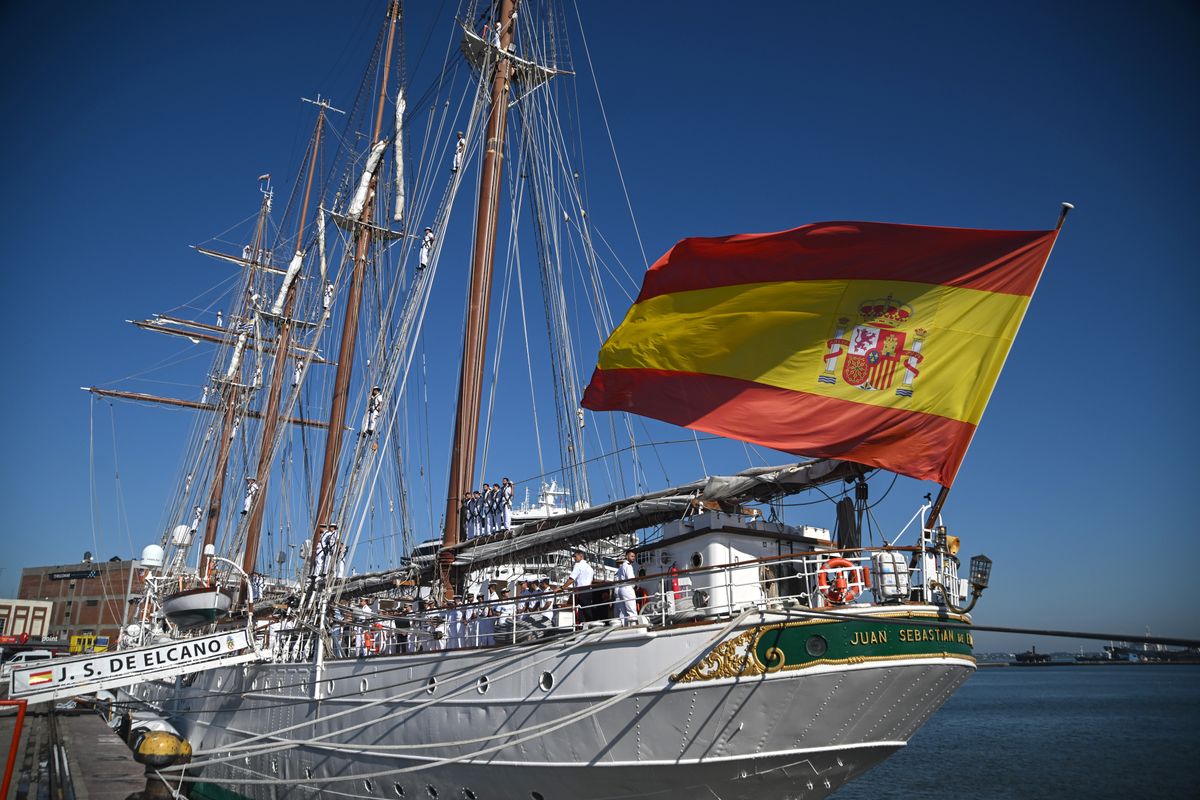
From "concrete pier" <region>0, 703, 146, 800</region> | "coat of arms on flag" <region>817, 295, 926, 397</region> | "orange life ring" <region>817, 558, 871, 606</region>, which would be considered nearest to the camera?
"orange life ring" <region>817, 558, 871, 606</region>

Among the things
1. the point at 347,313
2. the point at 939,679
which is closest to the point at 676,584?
the point at 939,679

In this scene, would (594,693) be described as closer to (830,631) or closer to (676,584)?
(676,584)

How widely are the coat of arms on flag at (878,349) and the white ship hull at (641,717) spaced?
3.24 meters

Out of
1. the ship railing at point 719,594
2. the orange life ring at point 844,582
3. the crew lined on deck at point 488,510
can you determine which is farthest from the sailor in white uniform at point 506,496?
the orange life ring at point 844,582

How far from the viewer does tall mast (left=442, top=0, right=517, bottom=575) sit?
1928cm

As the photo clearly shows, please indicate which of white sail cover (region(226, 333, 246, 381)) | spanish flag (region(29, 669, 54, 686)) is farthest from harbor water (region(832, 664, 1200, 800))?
white sail cover (region(226, 333, 246, 381))

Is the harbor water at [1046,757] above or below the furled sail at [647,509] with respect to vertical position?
below

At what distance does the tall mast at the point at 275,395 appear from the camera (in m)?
33.8

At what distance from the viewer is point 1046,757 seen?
3906 centimetres

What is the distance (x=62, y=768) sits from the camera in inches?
703

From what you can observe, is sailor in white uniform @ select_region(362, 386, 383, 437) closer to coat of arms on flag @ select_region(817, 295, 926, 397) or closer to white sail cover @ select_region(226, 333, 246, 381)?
coat of arms on flag @ select_region(817, 295, 926, 397)

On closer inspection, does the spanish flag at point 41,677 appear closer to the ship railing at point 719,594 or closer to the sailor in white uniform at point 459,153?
the ship railing at point 719,594

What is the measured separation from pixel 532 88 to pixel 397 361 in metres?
10.7

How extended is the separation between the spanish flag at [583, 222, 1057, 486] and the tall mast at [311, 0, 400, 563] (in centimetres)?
1662
